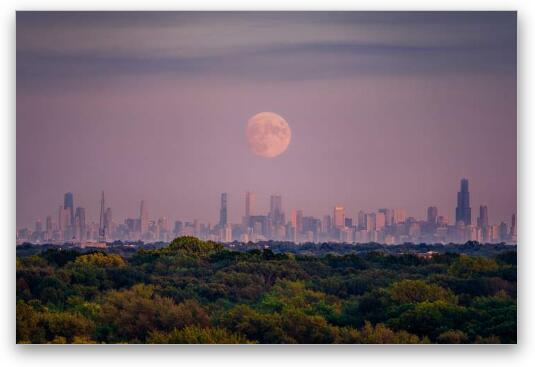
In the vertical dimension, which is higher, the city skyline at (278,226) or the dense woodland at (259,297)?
the city skyline at (278,226)

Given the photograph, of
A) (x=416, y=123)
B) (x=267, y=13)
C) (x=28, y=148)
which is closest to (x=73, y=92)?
(x=28, y=148)

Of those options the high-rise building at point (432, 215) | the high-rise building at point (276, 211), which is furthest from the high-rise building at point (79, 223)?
the high-rise building at point (432, 215)

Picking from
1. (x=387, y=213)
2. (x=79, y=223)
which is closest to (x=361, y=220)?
(x=387, y=213)

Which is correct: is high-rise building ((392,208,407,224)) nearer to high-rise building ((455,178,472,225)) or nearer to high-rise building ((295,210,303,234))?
high-rise building ((455,178,472,225))

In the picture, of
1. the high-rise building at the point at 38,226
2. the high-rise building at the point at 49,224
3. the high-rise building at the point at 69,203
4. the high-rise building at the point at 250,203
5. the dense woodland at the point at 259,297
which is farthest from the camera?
the high-rise building at the point at 250,203

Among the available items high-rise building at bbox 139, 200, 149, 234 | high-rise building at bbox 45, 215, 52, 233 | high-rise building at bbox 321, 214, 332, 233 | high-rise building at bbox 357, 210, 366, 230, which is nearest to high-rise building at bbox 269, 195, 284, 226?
high-rise building at bbox 321, 214, 332, 233

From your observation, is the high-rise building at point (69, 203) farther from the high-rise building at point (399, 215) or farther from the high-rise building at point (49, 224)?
the high-rise building at point (399, 215)

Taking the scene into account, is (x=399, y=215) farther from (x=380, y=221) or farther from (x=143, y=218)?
(x=143, y=218)
